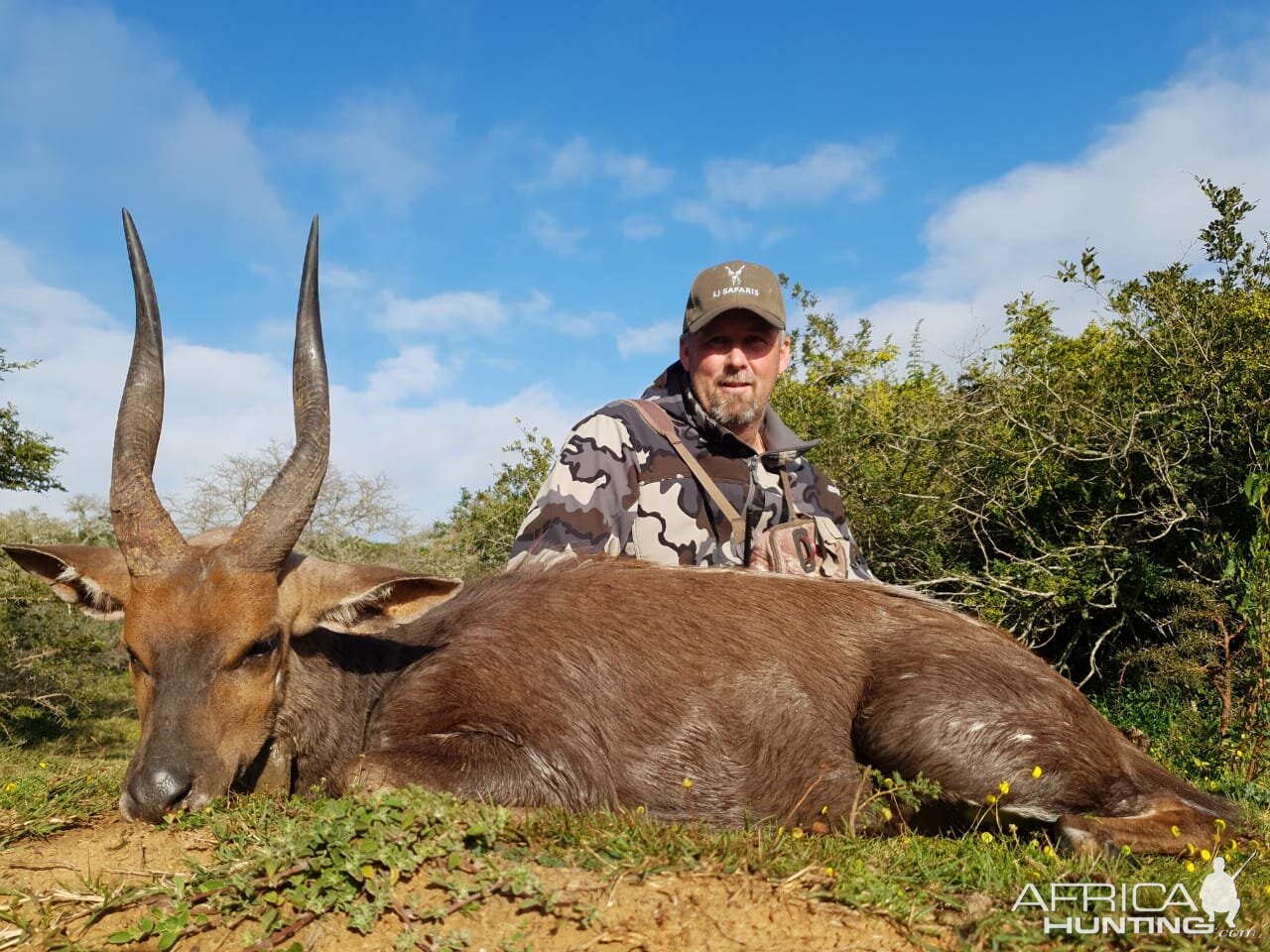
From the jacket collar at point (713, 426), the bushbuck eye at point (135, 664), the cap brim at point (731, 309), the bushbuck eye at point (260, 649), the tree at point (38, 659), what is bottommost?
the tree at point (38, 659)

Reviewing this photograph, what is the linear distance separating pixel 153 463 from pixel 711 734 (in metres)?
2.69

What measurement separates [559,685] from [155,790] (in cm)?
159

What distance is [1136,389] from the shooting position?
8734mm

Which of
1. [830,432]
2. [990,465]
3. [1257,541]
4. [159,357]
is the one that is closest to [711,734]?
[159,357]

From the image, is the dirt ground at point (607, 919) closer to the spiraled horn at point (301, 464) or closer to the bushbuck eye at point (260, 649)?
the bushbuck eye at point (260, 649)

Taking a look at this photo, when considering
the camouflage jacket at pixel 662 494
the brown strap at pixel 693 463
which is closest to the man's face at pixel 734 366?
the camouflage jacket at pixel 662 494

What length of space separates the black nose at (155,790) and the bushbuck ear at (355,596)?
807 millimetres

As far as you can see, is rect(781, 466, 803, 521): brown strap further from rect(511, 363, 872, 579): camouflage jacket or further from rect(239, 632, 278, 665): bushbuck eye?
rect(239, 632, 278, 665): bushbuck eye

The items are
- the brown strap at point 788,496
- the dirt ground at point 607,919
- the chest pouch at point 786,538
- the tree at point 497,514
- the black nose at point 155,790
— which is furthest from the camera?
the tree at point 497,514

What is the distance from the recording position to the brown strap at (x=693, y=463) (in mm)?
5871

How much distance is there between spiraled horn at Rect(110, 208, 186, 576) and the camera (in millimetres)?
3717

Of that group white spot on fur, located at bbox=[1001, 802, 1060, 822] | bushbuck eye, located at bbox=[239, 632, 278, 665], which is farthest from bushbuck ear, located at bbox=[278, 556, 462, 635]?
white spot on fur, located at bbox=[1001, 802, 1060, 822]

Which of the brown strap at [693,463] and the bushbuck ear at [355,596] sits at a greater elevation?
the brown strap at [693,463]

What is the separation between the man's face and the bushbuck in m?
2.12
